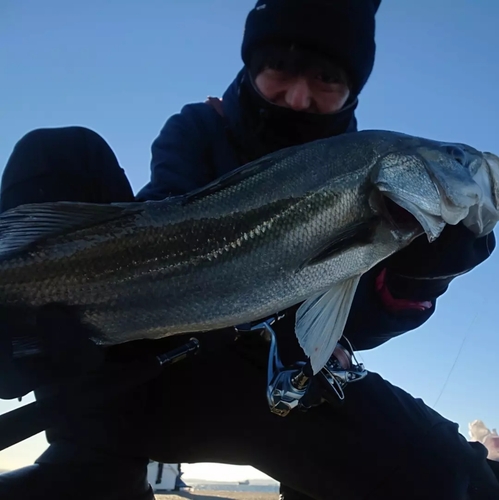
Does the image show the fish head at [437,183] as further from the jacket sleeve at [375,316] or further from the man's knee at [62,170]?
the man's knee at [62,170]

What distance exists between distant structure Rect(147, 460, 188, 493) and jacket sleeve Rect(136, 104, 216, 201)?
9.61 meters

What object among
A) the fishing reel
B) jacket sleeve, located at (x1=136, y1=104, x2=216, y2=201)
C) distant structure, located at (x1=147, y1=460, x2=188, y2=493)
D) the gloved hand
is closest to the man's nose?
jacket sleeve, located at (x1=136, y1=104, x2=216, y2=201)

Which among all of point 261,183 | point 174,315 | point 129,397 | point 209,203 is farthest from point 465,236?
point 129,397

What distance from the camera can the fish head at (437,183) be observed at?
2744mm

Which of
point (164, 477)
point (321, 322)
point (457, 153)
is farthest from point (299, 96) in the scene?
point (164, 477)

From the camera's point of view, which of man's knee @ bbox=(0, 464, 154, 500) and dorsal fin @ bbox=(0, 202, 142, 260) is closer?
dorsal fin @ bbox=(0, 202, 142, 260)

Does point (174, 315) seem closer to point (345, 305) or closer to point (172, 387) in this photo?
point (345, 305)

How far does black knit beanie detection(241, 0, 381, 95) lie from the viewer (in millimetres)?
4180

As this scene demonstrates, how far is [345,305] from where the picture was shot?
275 centimetres

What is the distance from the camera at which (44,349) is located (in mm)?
2525

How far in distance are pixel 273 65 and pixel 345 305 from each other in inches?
91.0

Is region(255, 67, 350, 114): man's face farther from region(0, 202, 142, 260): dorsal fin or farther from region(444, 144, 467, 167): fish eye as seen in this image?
region(0, 202, 142, 260): dorsal fin

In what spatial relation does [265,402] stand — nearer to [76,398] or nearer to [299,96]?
[76,398]

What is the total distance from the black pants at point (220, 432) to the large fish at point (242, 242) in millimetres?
893
